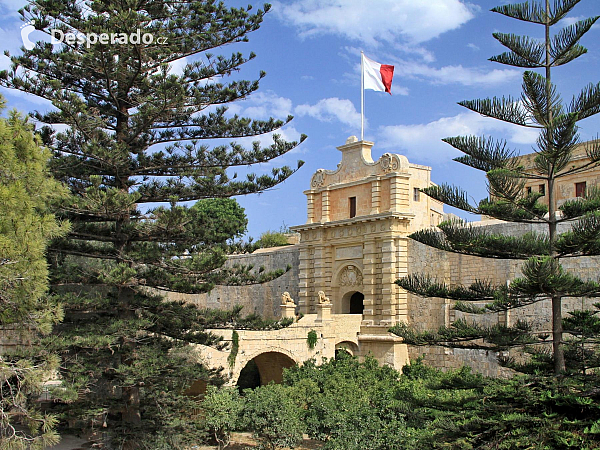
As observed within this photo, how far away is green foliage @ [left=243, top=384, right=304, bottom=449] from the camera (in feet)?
44.7

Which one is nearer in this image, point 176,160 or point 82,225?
point 82,225

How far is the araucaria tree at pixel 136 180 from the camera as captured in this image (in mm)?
10367

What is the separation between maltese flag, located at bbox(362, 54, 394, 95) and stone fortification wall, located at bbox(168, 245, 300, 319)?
20.8ft

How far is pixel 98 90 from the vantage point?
11.5 meters

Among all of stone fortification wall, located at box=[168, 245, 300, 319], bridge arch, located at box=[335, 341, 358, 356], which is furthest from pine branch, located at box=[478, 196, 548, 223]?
stone fortification wall, located at box=[168, 245, 300, 319]

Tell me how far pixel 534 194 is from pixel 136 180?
7285 millimetres

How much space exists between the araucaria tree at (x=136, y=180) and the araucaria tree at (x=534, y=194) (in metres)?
4.45

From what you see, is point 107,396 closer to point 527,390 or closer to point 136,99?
point 136,99

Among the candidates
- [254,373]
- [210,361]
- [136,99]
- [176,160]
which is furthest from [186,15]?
[254,373]

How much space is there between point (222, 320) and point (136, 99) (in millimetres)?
4381

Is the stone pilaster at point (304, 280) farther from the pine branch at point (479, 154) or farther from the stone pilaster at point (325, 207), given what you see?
the pine branch at point (479, 154)

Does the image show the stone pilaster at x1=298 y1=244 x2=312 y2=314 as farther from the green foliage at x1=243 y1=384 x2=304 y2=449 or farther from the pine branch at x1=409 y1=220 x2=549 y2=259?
the pine branch at x1=409 y1=220 x2=549 y2=259

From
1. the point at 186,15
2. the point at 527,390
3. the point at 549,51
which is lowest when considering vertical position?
the point at 527,390

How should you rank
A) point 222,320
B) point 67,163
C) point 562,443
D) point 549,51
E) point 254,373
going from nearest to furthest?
point 562,443 < point 549,51 < point 67,163 < point 222,320 < point 254,373
